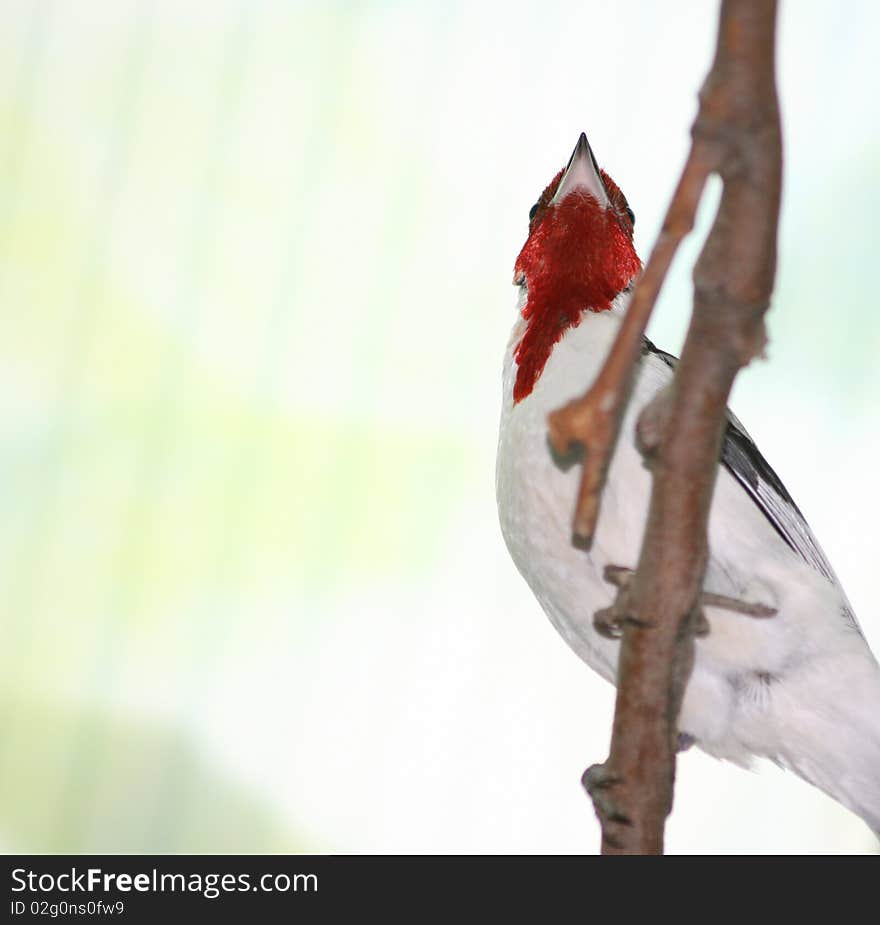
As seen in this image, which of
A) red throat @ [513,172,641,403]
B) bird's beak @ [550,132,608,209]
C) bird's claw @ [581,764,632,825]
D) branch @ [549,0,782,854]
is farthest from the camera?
bird's beak @ [550,132,608,209]

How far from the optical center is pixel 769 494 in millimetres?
Result: 2486

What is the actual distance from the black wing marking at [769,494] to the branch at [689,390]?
748mm

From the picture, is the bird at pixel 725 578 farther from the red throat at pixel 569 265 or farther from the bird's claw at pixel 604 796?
the bird's claw at pixel 604 796

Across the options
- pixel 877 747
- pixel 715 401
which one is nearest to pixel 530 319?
pixel 877 747

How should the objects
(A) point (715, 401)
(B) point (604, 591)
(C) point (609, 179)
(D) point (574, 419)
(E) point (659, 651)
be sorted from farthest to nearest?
(C) point (609, 179) < (B) point (604, 591) < (E) point (659, 651) < (A) point (715, 401) < (D) point (574, 419)

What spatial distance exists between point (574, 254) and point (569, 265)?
1.3 inches

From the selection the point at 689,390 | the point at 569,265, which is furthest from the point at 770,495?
the point at 689,390

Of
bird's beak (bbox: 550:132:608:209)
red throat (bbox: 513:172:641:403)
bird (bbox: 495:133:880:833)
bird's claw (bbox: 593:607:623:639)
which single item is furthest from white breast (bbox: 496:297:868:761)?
bird's beak (bbox: 550:132:608:209)

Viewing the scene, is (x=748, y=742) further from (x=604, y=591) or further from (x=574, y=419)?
(x=574, y=419)

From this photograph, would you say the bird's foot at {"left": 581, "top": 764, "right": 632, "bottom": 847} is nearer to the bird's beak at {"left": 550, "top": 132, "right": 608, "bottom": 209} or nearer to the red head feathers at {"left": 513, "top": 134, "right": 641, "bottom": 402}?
the red head feathers at {"left": 513, "top": 134, "right": 641, "bottom": 402}

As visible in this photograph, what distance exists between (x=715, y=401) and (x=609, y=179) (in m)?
1.75

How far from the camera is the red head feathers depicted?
8.93ft

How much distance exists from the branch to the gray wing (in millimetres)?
747
